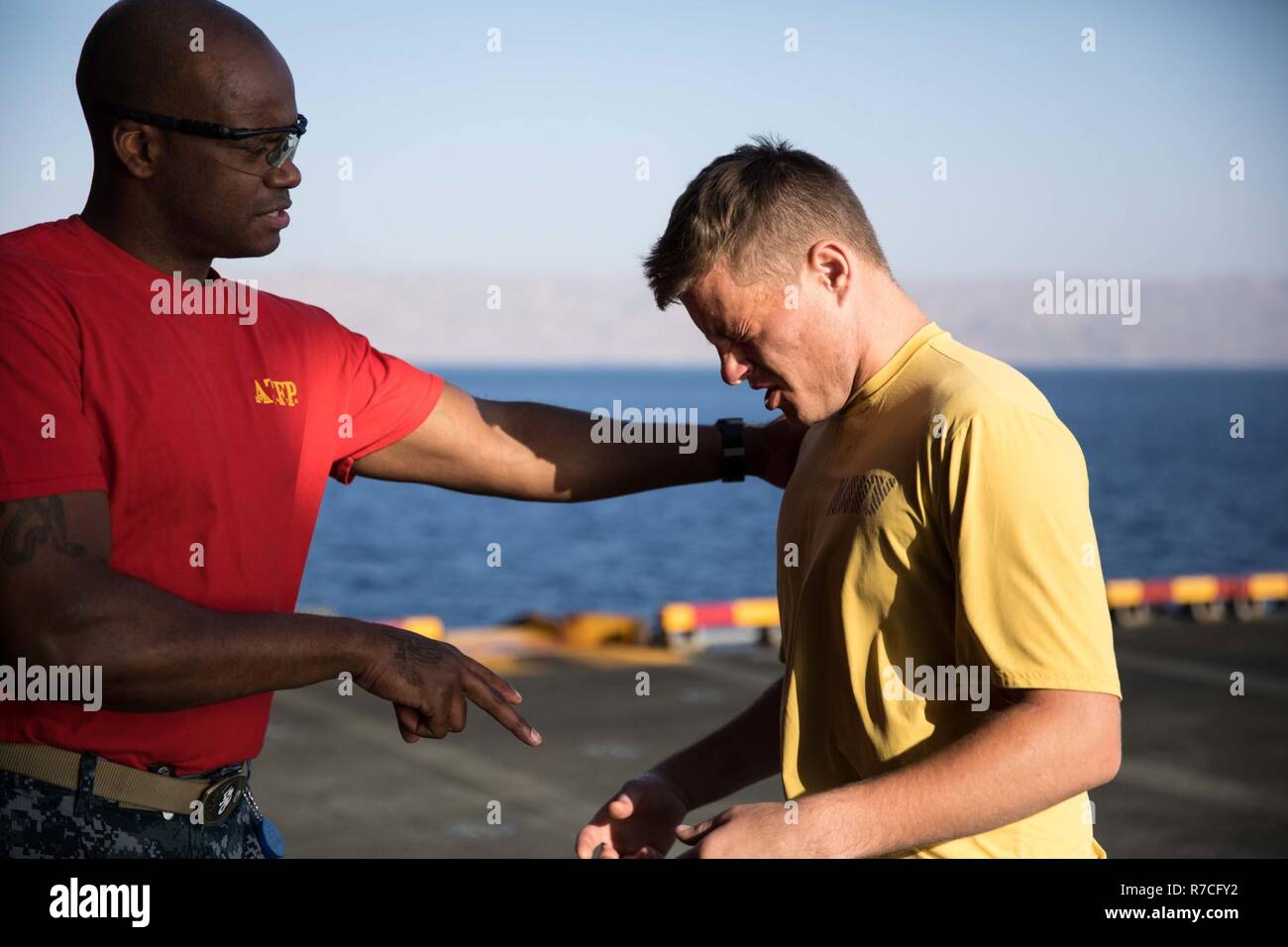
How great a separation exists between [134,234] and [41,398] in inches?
21.6

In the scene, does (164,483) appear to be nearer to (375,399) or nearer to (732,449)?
(375,399)

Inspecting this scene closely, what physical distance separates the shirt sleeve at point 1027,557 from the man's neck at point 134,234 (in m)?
1.86

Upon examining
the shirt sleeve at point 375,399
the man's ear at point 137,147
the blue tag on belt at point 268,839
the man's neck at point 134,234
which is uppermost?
the man's ear at point 137,147

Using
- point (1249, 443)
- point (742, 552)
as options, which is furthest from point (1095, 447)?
point (742, 552)

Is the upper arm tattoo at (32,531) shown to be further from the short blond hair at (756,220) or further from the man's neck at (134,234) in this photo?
the short blond hair at (756,220)

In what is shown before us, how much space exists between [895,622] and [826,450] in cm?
49

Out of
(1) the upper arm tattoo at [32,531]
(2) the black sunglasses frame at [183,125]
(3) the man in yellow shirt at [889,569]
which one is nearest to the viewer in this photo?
(3) the man in yellow shirt at [889,569]

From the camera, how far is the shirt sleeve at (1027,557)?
2514 millimetres

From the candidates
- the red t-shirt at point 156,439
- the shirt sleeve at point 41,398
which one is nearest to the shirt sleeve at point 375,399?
the red t-shirt at point 156,439

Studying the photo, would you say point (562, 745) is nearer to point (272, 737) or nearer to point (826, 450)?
point (272, 737)

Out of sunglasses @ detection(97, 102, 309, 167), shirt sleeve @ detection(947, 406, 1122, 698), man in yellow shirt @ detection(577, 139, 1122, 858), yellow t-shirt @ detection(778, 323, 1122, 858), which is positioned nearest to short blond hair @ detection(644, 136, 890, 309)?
man in yellow shirt @ detection(577, 139, 1122, 858)

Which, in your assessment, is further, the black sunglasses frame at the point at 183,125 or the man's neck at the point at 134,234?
the man's neck at the point at 134,234

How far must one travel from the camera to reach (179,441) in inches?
120

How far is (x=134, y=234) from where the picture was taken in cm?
317
